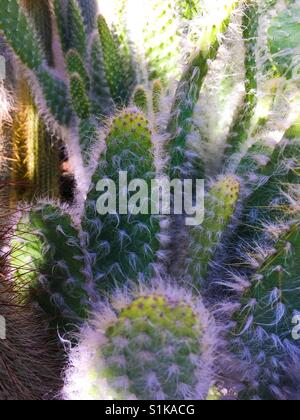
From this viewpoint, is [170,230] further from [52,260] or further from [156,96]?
[156,96]

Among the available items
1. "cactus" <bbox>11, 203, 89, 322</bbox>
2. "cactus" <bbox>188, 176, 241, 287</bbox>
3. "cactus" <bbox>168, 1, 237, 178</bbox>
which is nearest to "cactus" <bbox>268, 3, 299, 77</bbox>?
"cactus" <bbox>168, 1, 237, 178</bbox>

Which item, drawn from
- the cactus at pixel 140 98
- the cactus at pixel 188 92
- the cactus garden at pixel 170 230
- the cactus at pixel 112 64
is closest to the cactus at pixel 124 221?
the cactus garden at pixel 170 230

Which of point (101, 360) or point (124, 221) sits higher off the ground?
point (124, 221)

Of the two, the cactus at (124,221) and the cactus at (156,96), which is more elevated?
the cactus at (156,96)

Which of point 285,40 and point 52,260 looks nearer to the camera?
point 52,260

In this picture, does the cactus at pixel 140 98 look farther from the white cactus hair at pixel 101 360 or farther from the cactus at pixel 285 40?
the white cactus hair at pixel 101 360

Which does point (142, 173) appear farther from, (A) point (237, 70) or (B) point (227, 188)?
(A) point (237, 70)

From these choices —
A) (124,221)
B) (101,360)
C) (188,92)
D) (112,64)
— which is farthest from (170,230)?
(112,64)

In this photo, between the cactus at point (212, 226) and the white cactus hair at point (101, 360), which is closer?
the white cactus hair at point (101, 360)
